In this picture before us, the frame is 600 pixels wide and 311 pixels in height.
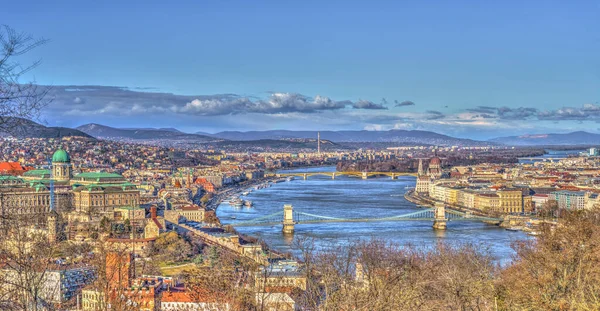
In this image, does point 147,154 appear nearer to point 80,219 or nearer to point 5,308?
point 80,219

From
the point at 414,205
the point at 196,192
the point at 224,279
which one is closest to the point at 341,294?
Answer: the point at 224,279

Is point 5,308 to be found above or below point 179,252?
above

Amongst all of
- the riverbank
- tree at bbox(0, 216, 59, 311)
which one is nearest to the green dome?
the riverbank

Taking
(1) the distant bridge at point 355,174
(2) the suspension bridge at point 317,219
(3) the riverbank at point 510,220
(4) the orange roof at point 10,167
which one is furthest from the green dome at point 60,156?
(1) the distant bridge at point 355,174

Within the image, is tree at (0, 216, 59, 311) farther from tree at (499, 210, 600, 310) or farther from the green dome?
the green dome

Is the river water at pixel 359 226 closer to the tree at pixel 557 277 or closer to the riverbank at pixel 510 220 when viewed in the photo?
the riverbank at pixel 510 220

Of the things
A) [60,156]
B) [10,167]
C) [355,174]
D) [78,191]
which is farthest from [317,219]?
[355,174]

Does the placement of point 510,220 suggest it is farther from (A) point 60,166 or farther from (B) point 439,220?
(A) point 60,166
